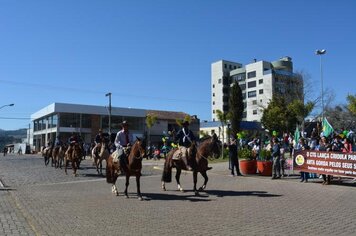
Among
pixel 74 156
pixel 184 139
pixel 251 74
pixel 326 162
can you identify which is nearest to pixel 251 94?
pixel 251 74

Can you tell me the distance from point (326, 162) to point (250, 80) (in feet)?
338

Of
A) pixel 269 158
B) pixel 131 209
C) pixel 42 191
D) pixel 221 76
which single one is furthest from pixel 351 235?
pixel 221 76

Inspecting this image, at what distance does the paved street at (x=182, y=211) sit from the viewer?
349 inches

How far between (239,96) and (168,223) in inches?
2139

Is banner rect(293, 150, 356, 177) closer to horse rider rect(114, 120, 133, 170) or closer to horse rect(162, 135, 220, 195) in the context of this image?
horse rect(162, 135, 220, 195)

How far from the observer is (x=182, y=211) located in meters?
11.0

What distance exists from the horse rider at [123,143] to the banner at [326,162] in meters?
8.73

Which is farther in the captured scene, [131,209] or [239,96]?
[239,96]

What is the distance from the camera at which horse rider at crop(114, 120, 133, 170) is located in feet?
46.3

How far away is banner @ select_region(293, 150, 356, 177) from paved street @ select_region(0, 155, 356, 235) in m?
0.77

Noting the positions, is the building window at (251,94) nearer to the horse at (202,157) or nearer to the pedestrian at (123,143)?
the horse at (202,157)

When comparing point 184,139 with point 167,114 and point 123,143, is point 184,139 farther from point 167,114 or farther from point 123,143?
point 167,114

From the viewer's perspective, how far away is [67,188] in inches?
654

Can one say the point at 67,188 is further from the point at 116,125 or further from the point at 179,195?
the point at 116,125
